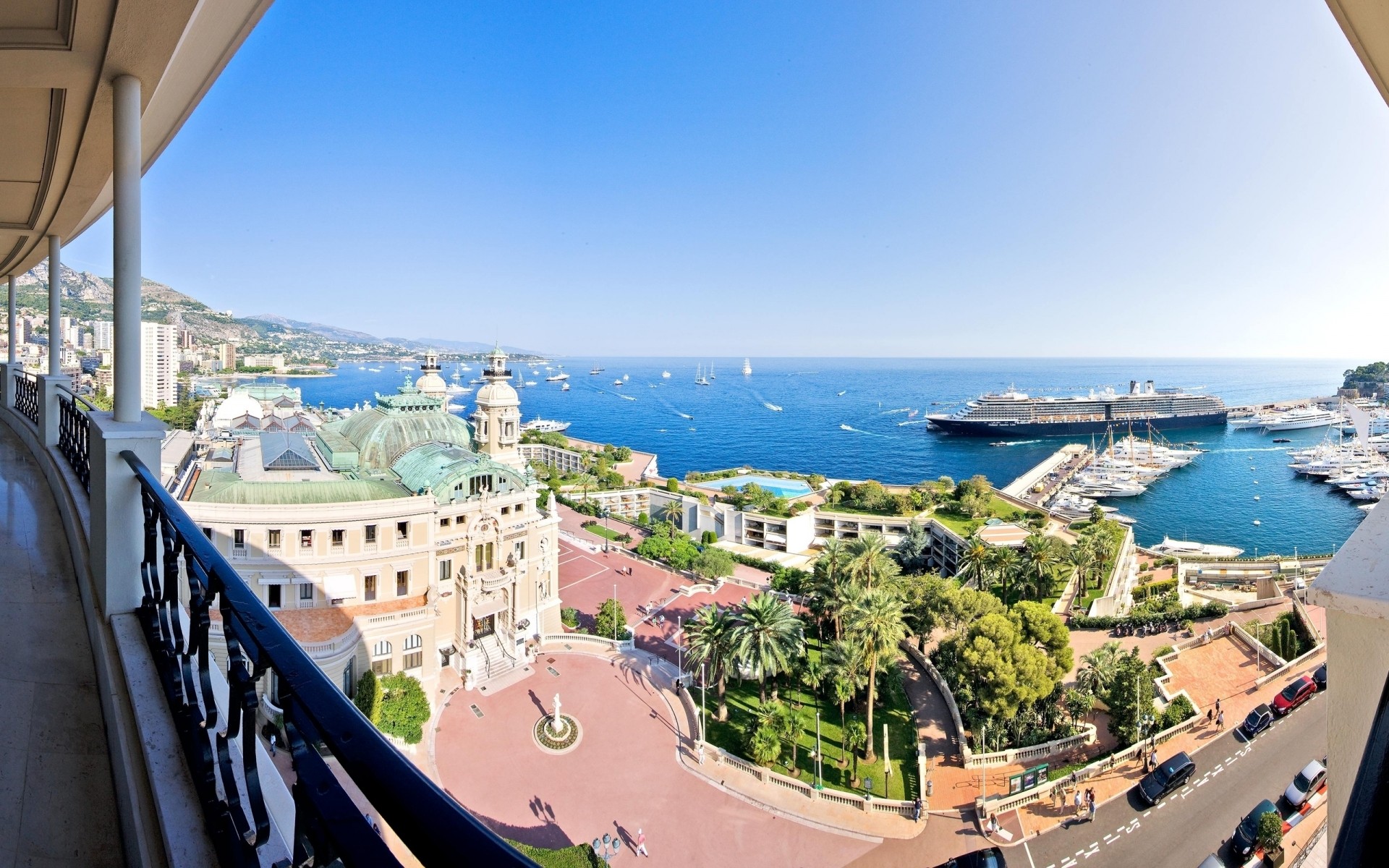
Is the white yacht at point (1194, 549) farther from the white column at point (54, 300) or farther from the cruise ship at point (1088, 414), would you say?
the white column at point (54, 300)

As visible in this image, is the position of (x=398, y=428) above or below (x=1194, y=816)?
above

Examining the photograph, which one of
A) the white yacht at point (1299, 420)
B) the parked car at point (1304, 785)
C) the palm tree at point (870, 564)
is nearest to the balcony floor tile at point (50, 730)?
the parked car at point (1304, 785)

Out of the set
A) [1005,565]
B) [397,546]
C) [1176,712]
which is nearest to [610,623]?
[397,546]

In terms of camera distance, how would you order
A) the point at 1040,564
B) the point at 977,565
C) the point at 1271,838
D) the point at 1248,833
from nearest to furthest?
the point at 1271,838 < the point at 1248,833 < the point at 1040,564 < the point at 977,565

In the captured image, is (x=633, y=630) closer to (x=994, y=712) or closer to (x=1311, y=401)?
(x=994, y=712)

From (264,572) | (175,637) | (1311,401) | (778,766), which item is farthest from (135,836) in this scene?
(1311,401)

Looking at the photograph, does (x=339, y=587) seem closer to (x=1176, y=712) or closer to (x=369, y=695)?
(x=369, y=695)
